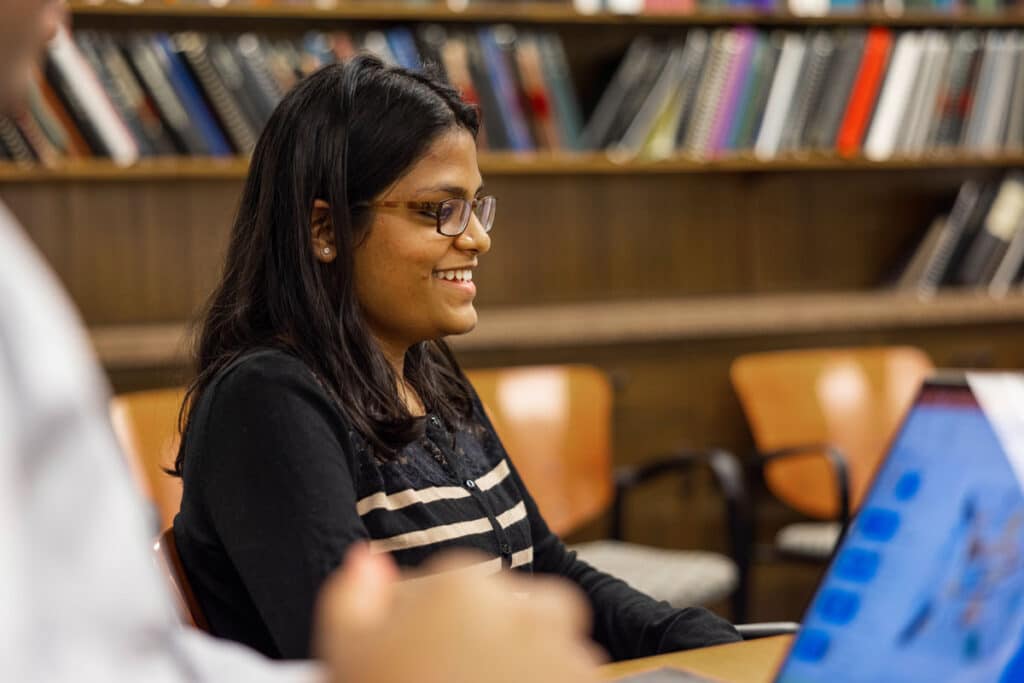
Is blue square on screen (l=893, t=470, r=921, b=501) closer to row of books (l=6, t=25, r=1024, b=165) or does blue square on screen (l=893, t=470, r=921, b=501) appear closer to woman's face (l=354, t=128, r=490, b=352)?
woman's face (l=354, t=128, r=490, b=352)

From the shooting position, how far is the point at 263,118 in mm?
3283

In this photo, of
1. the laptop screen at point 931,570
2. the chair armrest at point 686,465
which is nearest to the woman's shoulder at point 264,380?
the laptop screen at point 931,570

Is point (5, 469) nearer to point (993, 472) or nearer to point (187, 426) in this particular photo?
point (993, 472)

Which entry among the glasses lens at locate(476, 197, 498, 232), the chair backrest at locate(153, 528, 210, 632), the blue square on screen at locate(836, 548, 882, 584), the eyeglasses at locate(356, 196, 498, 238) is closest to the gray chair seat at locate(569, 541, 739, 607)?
the glasses lens at locate(476, 197, 498, 232)

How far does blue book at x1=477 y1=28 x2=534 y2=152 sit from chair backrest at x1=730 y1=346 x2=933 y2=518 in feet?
2.66

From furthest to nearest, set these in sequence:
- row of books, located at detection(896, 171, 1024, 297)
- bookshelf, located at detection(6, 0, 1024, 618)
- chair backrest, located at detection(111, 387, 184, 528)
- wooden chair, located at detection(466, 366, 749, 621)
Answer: row of books, located at detection(896, 171, 1024, 297) → bookshelf, located at detection(6, 0, 1024, 618) → wooden chair, located at detection(466, 366, 749, 621) → chair backrest, located at detection(111, 387, 184, 528)

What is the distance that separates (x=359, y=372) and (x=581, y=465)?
1.61 meters

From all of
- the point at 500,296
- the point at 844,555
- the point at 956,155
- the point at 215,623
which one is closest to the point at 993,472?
the point at 844,555

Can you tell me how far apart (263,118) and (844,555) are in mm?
2572

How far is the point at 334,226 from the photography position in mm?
1510

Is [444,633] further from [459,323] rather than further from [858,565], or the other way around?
[459,323]

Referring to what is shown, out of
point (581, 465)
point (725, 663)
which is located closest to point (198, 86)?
point (581, 465)

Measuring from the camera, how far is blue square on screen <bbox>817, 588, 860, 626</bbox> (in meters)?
0.92

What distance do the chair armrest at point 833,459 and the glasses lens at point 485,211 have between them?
4.99ft
